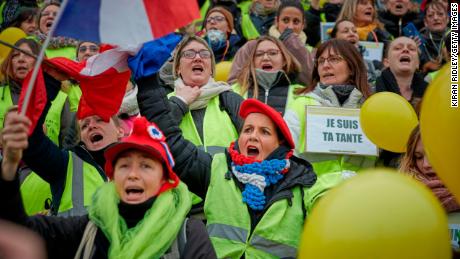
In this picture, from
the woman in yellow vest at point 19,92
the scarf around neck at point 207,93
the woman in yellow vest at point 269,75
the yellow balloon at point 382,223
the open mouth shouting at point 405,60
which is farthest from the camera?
the open mouth shouting at point 405,60

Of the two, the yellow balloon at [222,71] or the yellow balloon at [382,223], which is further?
the yellow balloon at [222,71]

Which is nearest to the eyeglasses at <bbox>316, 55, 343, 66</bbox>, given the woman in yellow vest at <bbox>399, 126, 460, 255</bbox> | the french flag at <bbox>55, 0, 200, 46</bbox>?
the woman in yellow vest at <bbox>399, 126, 460, 255</bbox>

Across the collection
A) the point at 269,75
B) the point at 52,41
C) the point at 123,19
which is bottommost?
the point at 52,41

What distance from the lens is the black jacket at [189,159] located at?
21.4ft

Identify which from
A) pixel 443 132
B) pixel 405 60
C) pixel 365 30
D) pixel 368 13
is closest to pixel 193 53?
pixel 405 60

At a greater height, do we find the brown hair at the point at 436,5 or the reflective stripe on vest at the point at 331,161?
the reflective stripe on vest at the point at 331,161

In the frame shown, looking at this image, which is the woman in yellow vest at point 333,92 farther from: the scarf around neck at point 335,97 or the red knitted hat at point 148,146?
the red knitted hat at point 148,146

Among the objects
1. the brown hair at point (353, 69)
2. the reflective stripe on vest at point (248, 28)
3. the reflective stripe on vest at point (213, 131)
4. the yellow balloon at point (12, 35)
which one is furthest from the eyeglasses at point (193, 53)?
the reflective stripe on vest at point (248, 28)

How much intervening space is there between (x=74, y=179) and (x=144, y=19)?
1572 mm

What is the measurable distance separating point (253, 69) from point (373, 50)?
2480mm

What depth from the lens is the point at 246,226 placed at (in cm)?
641

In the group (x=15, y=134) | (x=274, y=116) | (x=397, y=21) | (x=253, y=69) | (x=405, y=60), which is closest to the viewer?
(x=15, y=134)

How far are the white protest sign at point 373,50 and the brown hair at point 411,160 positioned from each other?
387 cm

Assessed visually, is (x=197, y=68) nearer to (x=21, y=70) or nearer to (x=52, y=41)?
(x=21, y=70)
